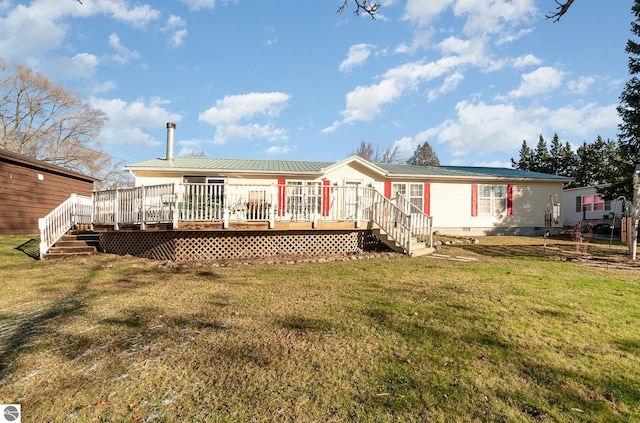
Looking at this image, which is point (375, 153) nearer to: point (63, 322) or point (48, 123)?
point (48, 123)

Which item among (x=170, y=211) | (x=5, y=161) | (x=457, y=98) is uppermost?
(x=457, y=98)

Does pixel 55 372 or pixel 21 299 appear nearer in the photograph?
pixel 55 372

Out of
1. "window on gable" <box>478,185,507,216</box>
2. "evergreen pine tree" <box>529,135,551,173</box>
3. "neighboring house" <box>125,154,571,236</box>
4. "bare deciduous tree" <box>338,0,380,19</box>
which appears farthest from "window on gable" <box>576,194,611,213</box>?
"bare deciduous tree" <box>338,0,380,19</box>

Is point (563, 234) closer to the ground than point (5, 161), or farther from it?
closer to the ground

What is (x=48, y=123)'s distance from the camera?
2995 cm

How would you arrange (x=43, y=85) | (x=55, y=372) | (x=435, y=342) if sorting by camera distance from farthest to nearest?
(x=43, y=85), (x=435, y=342), (x=55, y=372)

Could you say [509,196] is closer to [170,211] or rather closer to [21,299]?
[170,211]

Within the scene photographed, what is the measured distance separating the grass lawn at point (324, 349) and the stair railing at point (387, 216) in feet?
11.4

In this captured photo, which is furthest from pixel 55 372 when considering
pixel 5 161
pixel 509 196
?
pixel 509 196

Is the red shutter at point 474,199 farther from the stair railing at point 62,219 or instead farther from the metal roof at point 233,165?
the stair railing at point 62,219

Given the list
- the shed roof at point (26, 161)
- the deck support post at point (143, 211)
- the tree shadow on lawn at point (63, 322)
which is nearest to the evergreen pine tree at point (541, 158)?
the deck support post at point (143, 211)

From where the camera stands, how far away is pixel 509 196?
1672 cm

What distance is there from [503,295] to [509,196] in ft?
44.7

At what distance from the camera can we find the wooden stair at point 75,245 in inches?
375
